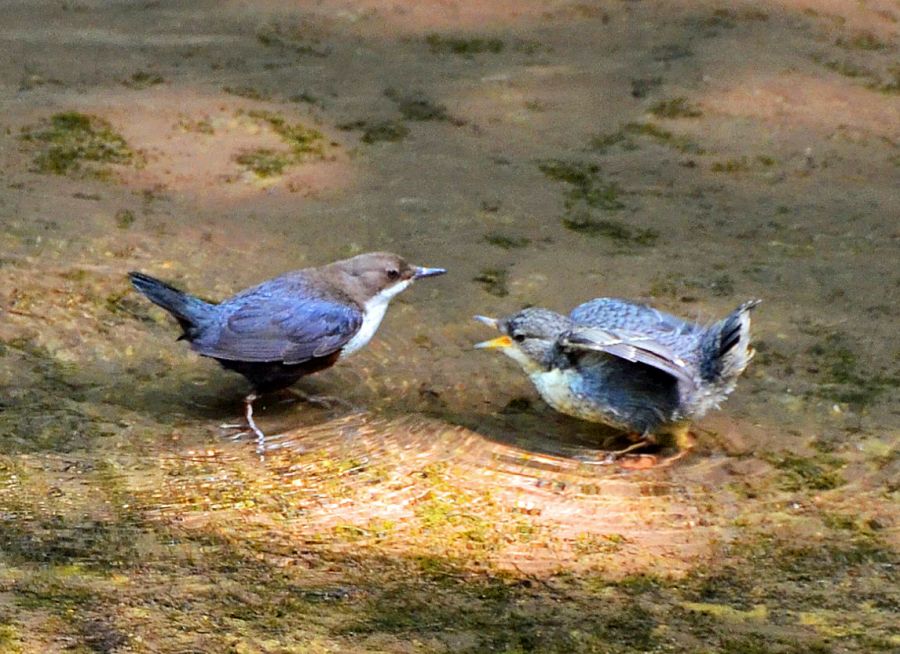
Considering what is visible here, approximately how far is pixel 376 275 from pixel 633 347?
51.5 inches

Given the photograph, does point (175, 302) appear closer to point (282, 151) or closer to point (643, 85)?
point (282, 151)

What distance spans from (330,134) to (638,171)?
1923mm

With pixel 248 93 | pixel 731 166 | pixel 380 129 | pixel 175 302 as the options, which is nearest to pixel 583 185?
pixel 731 166

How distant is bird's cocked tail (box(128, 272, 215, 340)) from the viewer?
541 cm

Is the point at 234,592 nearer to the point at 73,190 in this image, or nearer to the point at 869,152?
the point at 73,190

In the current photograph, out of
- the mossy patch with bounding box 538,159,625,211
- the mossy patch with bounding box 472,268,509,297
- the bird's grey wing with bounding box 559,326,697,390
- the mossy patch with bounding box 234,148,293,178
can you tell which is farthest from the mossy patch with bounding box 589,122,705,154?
the bird's grey wing with bounding box 559,326,697,390

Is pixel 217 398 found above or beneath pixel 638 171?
beneath

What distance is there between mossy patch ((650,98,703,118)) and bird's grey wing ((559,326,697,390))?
134 inches

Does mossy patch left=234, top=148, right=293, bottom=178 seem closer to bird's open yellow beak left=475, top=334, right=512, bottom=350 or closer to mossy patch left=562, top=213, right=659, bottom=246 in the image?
mossy patch left=562, top=213, right=659, bottom=246

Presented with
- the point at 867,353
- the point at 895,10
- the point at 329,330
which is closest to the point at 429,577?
the point at 329,330

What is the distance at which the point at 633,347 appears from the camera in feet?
16.9

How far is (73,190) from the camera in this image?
7.09m

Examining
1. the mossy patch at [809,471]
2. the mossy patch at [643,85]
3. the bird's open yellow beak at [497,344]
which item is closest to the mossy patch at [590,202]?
the mossy patch at [643,85]

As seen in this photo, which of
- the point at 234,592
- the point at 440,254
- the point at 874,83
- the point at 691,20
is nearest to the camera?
the point at 234,592
